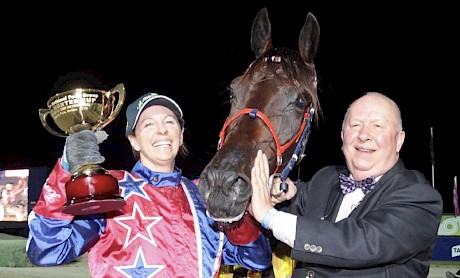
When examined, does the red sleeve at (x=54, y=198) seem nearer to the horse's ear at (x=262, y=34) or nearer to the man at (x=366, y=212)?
the man at (x=366, y=212)

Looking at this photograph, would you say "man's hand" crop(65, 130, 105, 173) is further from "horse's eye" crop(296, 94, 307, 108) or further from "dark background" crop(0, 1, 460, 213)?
"dark background" crop(0, 1, 460, 213)

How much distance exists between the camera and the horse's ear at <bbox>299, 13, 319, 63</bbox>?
2.47 metres

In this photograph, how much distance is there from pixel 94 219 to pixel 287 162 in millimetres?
887

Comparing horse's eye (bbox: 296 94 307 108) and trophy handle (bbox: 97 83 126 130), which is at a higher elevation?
horse's eye (bbox: 296 94 307 108)

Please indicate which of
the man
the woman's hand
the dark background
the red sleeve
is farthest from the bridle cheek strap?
the dark background

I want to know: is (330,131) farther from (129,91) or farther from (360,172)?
(360,172)

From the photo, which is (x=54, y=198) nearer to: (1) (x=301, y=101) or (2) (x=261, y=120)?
(2) (x=261, y=120)

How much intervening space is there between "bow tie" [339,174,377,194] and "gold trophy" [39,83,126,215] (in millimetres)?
915

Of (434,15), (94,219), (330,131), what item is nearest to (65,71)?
(330,131)

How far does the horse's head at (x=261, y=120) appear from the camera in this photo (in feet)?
5.91

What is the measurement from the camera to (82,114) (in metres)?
2.17

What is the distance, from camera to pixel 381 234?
68.4 inches

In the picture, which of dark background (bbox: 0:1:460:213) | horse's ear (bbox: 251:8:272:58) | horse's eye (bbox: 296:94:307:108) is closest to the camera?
horse's eye (bbox: 296:94:307:108)

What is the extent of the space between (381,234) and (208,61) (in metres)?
15.6
